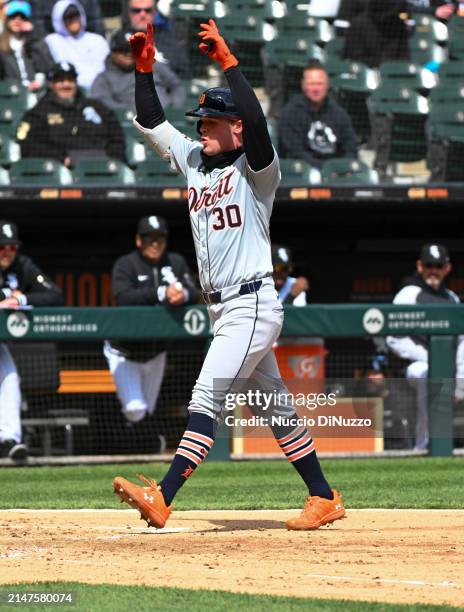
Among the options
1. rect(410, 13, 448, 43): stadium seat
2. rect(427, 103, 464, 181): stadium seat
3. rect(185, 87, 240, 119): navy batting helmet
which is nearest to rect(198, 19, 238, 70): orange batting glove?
rect(185, 87, 240, 119): navy batting helmet

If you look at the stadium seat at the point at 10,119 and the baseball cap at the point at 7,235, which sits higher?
the stadium seat at the point at 10,119

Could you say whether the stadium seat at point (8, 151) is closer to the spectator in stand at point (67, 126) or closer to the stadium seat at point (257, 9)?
the spectator in stand at point (67, 126)

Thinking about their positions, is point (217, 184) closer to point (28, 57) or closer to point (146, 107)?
point (146, 107)

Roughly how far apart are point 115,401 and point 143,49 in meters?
4.05

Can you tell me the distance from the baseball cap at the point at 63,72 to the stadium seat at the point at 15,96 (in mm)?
563

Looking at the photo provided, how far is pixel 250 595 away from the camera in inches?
153

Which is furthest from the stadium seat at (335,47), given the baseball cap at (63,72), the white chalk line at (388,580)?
the white chalk line at (388,580)

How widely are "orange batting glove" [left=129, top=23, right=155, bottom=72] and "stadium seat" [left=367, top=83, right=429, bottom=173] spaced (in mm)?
6127

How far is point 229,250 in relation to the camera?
5.13 m

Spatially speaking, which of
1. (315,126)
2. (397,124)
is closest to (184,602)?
(315,126)

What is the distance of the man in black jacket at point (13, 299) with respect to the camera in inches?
340

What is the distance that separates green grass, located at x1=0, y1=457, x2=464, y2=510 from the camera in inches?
260

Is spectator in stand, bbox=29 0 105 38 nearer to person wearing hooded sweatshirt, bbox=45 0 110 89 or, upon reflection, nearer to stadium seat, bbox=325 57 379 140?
person wearing hooded sweatshirt, bbox=45 0 110 89

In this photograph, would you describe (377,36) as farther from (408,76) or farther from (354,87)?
(354,87)
